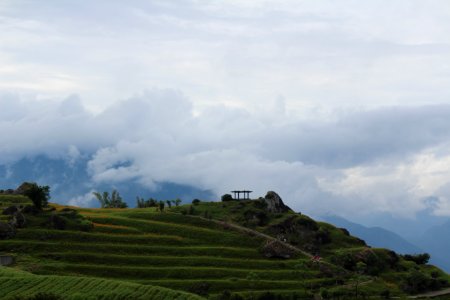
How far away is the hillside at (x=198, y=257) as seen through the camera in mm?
109188

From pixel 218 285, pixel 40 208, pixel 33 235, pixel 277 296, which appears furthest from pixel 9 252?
pixel 277 296

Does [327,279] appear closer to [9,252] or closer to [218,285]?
[218,285]

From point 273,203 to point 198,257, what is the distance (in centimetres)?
4330

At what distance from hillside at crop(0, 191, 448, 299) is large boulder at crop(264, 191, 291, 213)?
2.15 meters

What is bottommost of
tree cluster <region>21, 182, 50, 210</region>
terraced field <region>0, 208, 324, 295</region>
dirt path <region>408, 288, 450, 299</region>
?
dirt path <region>408, 288, 450, 299</region>

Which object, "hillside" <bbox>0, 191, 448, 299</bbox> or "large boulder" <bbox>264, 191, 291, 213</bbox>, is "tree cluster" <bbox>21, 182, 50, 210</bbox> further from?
"large boulder" <bbox>264, 191, 291, 213</bbox>

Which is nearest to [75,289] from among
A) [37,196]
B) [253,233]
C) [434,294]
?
[37,196]

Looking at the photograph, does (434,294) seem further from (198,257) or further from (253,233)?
(198,257)

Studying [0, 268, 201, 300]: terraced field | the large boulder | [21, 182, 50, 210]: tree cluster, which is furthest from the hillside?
[21, 182, 50, 210]: tree cluster

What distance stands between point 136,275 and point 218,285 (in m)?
16.1

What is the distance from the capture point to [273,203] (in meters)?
166

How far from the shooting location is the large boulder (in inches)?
6499

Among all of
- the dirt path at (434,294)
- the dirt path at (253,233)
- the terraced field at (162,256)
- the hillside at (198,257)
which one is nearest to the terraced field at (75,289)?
the hillside at (198,257)

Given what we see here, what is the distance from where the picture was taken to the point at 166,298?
9050 centimetres
